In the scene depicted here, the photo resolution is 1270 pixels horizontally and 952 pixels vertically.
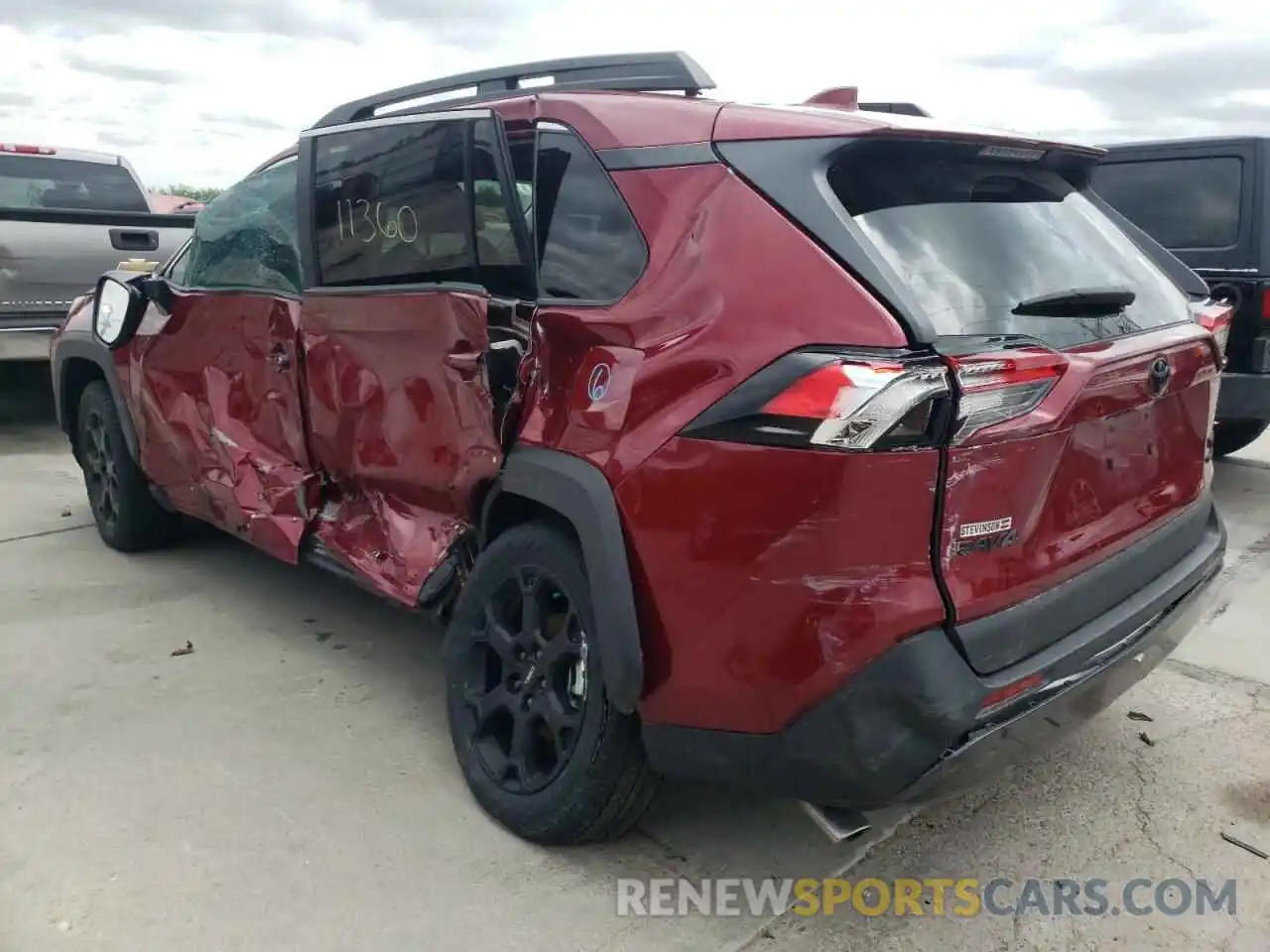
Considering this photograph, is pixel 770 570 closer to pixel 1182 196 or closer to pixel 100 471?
pixel 100 471

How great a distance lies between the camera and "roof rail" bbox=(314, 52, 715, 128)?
288 cm

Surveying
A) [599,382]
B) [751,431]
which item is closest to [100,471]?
[599,382]

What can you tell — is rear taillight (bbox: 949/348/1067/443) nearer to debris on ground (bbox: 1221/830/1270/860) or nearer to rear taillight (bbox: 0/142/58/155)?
debris on ground (bbox: 1221/830/1270/860)

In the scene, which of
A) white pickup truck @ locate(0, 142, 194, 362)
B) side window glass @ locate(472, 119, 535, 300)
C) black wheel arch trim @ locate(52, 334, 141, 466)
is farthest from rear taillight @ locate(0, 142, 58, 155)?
side window glass @ locate(472, 119, 535, 300)

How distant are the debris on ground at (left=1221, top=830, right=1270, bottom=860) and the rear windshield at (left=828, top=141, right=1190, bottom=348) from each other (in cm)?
133

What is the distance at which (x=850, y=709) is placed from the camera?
81.3 inches

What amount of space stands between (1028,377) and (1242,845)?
4.95 ft

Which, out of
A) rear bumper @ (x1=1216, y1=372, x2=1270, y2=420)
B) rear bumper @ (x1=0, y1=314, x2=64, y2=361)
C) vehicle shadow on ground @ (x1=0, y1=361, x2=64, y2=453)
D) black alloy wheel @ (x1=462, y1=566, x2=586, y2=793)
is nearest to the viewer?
black alloy wheel @ (x1=462, y1=566, x2=586, y2=793)

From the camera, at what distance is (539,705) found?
8.73 feet

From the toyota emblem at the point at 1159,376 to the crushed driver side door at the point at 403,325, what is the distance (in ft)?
4.83

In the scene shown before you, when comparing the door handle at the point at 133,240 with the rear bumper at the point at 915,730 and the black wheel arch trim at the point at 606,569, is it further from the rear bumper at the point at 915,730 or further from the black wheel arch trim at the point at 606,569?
the rear bumper at the point at 915,730

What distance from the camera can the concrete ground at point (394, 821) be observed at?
242 cm

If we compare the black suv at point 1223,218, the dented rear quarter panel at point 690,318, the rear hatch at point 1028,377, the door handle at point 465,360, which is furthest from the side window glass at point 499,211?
the black suv at point 1223,218

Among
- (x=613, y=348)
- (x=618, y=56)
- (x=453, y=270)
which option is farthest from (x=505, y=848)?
(x=618, y=56)
